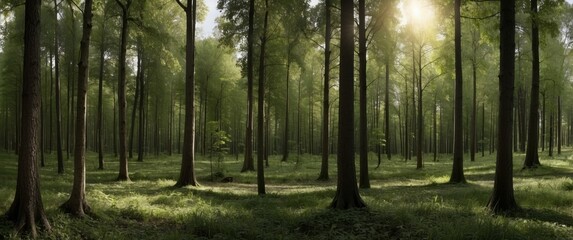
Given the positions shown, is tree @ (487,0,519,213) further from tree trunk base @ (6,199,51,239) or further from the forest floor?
tree trunk base @ (6,199,51,239)

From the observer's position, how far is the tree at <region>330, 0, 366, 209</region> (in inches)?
373

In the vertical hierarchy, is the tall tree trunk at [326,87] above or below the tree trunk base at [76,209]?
above

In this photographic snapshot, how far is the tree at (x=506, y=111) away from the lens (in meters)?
8.98

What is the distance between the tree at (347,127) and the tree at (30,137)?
605 centimetres

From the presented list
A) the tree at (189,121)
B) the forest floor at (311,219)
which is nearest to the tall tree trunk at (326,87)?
the tree at (189,121)

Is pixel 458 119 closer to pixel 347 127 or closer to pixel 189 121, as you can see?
pixel 347 127

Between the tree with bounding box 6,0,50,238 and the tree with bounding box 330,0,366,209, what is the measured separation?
6.05m

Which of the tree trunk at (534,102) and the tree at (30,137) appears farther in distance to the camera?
the tree trunk at (534,102)

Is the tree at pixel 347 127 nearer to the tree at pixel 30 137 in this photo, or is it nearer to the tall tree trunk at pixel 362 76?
the tall tree trunk at pixel 362 76

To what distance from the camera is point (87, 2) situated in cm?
990

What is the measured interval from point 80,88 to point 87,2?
228 cm

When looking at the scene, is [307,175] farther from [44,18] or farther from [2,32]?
[2,32]

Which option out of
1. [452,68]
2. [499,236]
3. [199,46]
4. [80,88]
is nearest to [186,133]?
[80,88]

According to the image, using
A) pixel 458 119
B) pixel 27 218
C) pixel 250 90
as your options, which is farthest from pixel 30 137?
pixel 458 119
